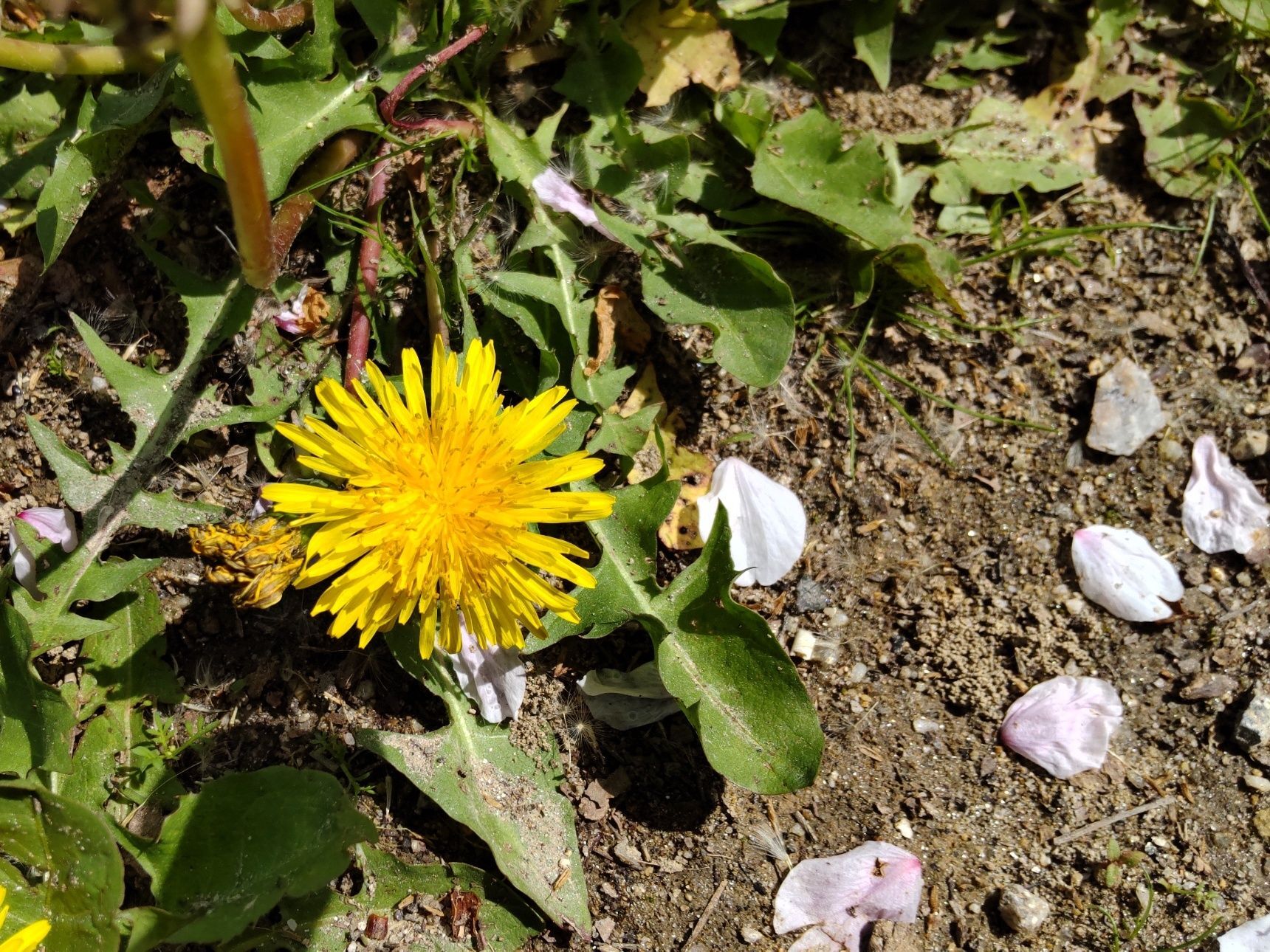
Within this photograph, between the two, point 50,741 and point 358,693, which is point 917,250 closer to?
point 358,693

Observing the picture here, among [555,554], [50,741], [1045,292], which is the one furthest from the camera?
[1045,292]

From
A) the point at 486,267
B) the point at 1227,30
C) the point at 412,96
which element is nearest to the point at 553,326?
the point at 486,267

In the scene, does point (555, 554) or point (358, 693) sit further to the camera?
point (358, 693)

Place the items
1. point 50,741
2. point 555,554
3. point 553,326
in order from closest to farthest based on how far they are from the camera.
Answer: point 555,554 < point 50,741 < point 553,326

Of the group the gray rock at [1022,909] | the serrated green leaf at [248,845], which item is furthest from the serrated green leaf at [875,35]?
the serrated green leaf at [248,845]

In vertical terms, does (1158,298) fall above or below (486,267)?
below

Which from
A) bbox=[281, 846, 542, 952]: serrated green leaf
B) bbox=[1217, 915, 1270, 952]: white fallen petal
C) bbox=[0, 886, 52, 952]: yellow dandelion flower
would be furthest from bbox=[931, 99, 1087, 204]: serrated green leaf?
bbox=[0, 886, 52, 952]: yellow dandelion flower

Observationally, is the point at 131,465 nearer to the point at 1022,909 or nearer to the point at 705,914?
the point at 705,914

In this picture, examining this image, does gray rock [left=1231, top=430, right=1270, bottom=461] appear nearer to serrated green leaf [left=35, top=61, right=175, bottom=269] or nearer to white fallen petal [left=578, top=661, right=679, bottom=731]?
white fallen petal [left=578, top=661, right=679, bottom=731]
